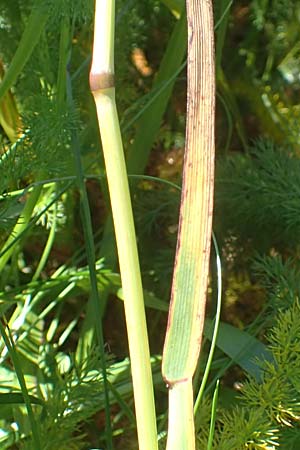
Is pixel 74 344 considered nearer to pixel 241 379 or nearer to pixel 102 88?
pixel 241 379

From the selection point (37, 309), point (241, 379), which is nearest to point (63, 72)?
point (37, 309)

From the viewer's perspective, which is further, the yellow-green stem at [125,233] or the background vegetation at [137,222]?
the background vegetation at [137,222]

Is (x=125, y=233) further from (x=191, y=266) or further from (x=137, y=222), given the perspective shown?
(x=137, y=222)

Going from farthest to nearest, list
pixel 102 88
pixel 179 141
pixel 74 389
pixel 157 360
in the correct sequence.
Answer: pixel 179 141
pixel 157 360
pixel 74 389
pixel 102 88

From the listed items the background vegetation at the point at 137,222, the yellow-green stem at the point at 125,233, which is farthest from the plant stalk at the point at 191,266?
the background vegetation at the point at 137,222

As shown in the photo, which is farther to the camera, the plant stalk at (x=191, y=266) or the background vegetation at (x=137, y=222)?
the background vegetation at (x=137, y=222)

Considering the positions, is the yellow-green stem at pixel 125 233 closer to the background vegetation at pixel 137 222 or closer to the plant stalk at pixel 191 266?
the plant stalk at pixel 191 266
